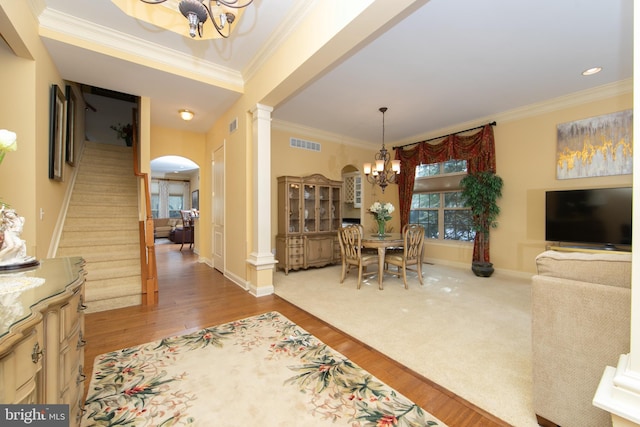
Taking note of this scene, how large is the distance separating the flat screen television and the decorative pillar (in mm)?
4483

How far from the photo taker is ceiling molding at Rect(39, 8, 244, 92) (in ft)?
8.76

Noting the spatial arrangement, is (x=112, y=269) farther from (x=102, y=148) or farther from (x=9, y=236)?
(x=102, y=148)

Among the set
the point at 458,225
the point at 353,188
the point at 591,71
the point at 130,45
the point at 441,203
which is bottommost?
the point at 458,225

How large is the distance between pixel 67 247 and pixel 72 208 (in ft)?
2.97

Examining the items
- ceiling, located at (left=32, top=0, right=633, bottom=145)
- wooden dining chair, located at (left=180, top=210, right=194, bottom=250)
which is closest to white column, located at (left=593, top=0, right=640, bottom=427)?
ceiling, located at (left=32, top=0, right=633, bottom=145)

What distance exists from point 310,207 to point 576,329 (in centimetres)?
453

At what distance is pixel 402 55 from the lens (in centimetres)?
312

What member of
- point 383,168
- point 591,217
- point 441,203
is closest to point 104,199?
point 383,168

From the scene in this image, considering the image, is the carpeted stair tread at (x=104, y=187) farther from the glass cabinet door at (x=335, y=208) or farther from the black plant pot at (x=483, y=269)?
the black plant pot at (x=483, y=269)

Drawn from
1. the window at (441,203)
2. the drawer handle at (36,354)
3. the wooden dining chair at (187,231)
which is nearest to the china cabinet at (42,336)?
the drawer handle at (36,354)

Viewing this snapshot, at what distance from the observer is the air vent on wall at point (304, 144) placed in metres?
5.69

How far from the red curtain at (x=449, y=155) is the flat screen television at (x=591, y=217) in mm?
1113

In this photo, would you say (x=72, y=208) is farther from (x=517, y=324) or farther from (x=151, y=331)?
(x=517, y=324)

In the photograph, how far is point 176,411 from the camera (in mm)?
1567
